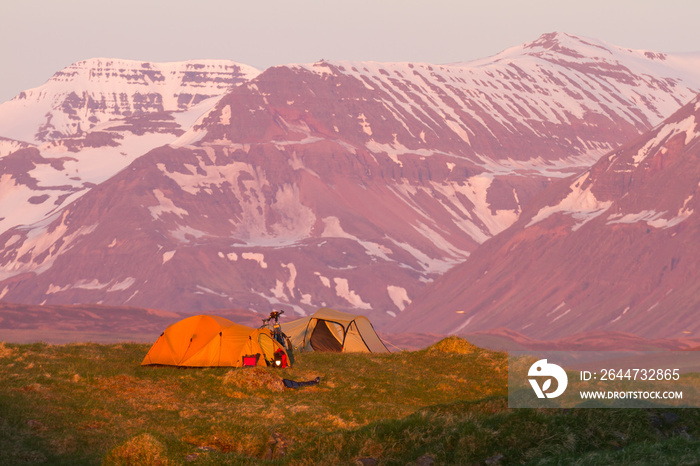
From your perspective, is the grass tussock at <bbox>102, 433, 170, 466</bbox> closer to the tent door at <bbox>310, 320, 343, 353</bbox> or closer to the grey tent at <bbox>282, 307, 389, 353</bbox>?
the grey tent at <bbox>282, 307, 389, 353</bbox>

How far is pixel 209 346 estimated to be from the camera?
3250 centimetres

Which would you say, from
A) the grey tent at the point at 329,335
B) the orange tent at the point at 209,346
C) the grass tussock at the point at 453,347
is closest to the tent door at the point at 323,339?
the grey tent at the point at 329,335

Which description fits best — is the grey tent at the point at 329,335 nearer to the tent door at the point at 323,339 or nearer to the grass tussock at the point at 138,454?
the tent door at the point at 323,339

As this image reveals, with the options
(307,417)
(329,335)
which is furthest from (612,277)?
(307,417)

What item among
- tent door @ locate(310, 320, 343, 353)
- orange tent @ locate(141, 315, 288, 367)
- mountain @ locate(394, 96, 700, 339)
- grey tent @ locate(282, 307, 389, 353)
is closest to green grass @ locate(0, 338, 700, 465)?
orange tent @ locate(141, 315, 288, 367)

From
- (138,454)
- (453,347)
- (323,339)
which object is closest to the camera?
(138,454)

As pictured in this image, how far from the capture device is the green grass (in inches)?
655

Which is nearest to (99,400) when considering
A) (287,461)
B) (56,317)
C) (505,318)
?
(287,461)

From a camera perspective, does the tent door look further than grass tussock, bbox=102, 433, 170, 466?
Yes

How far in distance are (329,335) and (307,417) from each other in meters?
19.1

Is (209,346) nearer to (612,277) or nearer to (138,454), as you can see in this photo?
(138,454)

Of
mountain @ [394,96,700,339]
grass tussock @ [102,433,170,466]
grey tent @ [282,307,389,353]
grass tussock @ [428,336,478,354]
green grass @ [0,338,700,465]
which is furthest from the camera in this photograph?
mountain @ [394,96,700,339]

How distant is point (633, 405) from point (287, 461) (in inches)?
263

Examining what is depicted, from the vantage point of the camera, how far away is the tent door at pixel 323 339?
43.8 m
